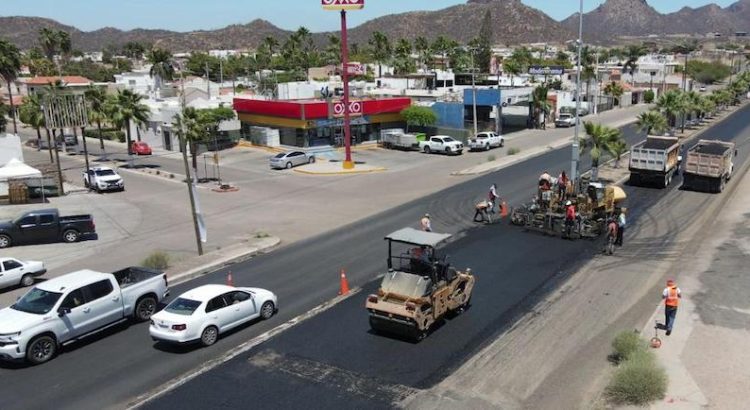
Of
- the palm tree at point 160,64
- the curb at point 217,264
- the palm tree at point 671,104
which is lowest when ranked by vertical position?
the curb at point 217,264

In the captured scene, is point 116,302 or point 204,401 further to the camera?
point 116,302

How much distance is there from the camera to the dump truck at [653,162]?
34906 millimetres

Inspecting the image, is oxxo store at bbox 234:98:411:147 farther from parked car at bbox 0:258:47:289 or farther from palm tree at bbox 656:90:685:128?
parked car at bbox 0:258:47:289

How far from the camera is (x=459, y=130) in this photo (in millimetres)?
57688

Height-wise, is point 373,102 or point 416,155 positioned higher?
point 373,102

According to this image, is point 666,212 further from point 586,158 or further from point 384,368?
point 384,368

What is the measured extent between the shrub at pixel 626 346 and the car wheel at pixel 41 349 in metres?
14.1

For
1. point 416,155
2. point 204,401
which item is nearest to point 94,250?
point 204,401

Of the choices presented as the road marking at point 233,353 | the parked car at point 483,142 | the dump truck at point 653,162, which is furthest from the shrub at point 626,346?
the parked car at point 483,142

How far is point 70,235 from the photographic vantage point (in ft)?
95.6

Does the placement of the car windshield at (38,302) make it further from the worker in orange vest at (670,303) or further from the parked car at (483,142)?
the parked car at (483,142)

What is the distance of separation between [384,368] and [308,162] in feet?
123

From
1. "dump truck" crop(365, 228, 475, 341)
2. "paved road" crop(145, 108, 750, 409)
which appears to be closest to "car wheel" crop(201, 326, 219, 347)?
"paved road" crop(145, 108, 750, 409)

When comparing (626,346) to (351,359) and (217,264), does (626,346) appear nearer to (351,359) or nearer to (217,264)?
(351,359)
